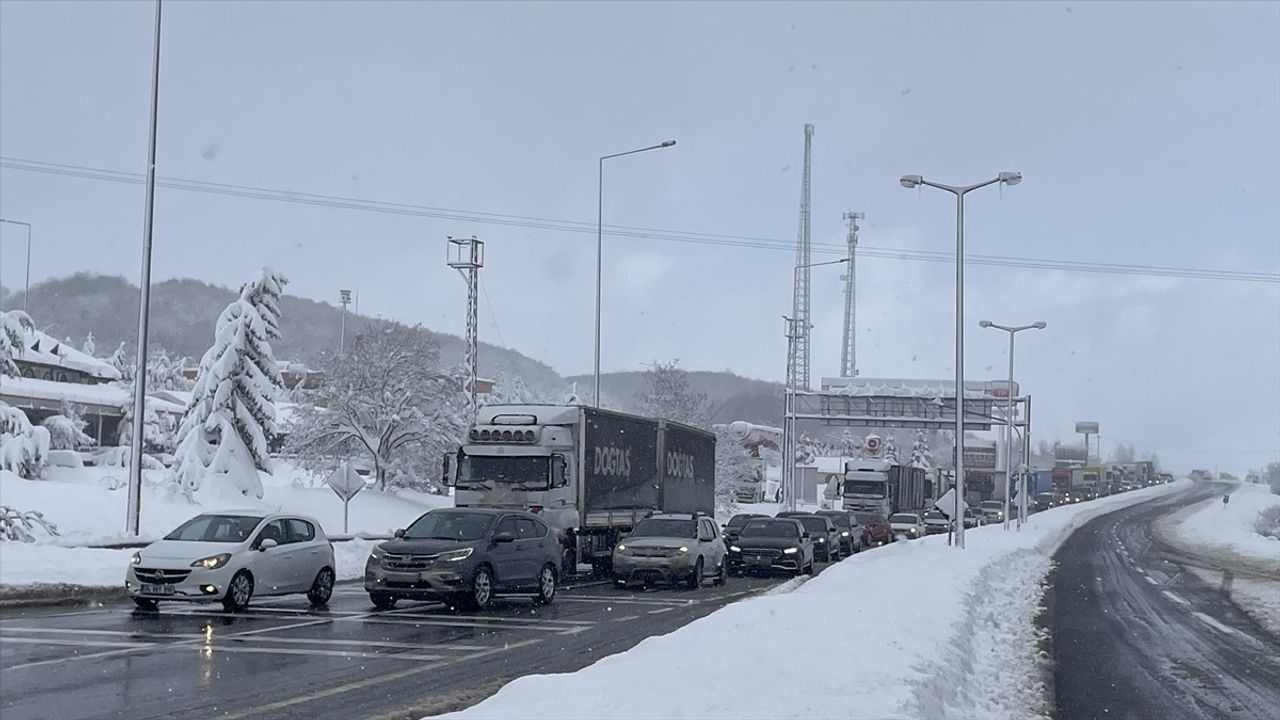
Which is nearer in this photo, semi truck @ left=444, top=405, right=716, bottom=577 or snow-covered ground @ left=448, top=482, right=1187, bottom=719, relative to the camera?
snow-covered ground @ left=448, top=482, right=1187, bottom=719

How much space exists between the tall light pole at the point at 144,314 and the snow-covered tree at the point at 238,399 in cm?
2022

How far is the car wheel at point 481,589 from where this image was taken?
1862 cm

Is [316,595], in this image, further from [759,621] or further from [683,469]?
[683,469]

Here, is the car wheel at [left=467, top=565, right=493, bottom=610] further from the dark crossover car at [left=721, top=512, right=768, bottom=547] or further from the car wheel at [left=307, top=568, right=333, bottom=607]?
the dark crossover car at [left=721, top=512, right=768, bottom=547]

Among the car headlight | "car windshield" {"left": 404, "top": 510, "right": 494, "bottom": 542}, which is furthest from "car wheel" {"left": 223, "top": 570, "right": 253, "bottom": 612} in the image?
"car windshield" {"left": 404, "top": 510, "right": 494, "bottom": 542}

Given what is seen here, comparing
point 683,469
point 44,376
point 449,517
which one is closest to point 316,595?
point 449,517

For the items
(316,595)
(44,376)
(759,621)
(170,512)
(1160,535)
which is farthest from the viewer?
(44,376)

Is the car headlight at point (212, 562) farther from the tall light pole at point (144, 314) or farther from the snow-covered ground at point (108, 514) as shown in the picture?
the tall light pole at point (144, 314)

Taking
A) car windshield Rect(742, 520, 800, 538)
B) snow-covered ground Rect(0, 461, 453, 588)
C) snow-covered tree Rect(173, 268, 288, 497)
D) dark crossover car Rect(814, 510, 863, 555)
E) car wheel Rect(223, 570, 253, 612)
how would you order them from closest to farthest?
car wheel Rect(223, 570, 253, 612) < snow-covered ground Rect(0, 461, 453, 588) < car windshield Rect(742, 520, 800, 538) < dark crossover car Rect(814, 510, 863, 555) < snow-covered tree Rect(173, 268, 288, 497)

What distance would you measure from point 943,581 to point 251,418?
32.3 m

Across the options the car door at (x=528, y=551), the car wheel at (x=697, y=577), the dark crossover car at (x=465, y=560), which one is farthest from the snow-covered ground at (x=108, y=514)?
the car wheel at (x=697, y=577)

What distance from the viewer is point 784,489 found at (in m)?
70.1

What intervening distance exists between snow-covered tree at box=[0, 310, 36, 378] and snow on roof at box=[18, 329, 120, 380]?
2331 cm

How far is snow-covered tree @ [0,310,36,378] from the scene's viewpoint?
5094cm
